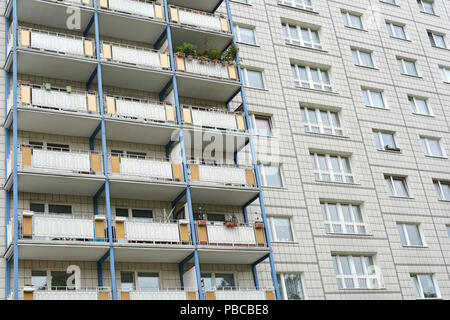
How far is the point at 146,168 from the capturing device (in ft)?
75.2

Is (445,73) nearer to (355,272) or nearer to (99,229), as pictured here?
(355,272)

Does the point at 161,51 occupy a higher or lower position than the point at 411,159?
higher

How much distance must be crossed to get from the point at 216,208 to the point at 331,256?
5.82 meters

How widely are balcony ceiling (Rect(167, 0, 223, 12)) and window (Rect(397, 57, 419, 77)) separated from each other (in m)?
13.4

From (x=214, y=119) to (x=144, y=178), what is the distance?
455cm

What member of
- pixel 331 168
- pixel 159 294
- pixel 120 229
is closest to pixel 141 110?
pixel 120 229

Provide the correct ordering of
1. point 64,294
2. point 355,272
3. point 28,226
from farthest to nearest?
1. point 355,272
2. point 28,226
3. point 64,294

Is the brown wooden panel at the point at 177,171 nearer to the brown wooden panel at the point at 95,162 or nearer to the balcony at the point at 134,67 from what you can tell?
the brown wooden panel at the point at 95,162

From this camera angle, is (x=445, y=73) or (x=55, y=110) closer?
(x=55, y=110)

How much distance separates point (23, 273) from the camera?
2036 centimetres

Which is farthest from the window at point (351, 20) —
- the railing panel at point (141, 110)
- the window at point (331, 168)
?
the railing panel at point (141, 110)

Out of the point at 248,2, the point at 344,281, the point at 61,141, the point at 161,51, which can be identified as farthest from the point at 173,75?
the point at 344,281

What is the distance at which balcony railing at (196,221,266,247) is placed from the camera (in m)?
22.7

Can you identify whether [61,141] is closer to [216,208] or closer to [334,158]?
[216,208]
